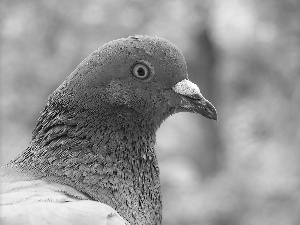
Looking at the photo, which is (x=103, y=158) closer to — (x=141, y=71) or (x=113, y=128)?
(x=113, y=128)

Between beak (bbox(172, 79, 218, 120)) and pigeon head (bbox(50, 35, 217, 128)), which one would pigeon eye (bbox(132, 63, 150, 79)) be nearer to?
pigeon head (bbox(50, 35, 217, 128))

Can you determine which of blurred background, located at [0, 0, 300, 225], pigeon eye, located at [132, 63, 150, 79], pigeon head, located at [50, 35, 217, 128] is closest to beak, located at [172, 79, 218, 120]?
pigeon head, located at [50, 35, 217, 128]

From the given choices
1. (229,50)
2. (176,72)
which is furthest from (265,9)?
(176,72)

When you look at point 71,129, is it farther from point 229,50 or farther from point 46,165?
point 229,50

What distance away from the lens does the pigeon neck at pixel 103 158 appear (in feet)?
13.6

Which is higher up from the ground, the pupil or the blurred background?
the blurred background

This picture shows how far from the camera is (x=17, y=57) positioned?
10.5 meters

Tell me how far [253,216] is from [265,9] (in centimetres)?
359

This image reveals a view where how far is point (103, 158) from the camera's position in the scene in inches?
169

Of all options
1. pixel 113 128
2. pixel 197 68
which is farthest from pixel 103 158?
pixel 197 68

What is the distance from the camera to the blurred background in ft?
28.4

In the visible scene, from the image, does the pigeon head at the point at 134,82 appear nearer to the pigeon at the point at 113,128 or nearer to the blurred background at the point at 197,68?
the pigeon at the point at 113,128

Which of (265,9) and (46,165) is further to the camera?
(265,9)

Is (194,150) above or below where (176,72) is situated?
above
